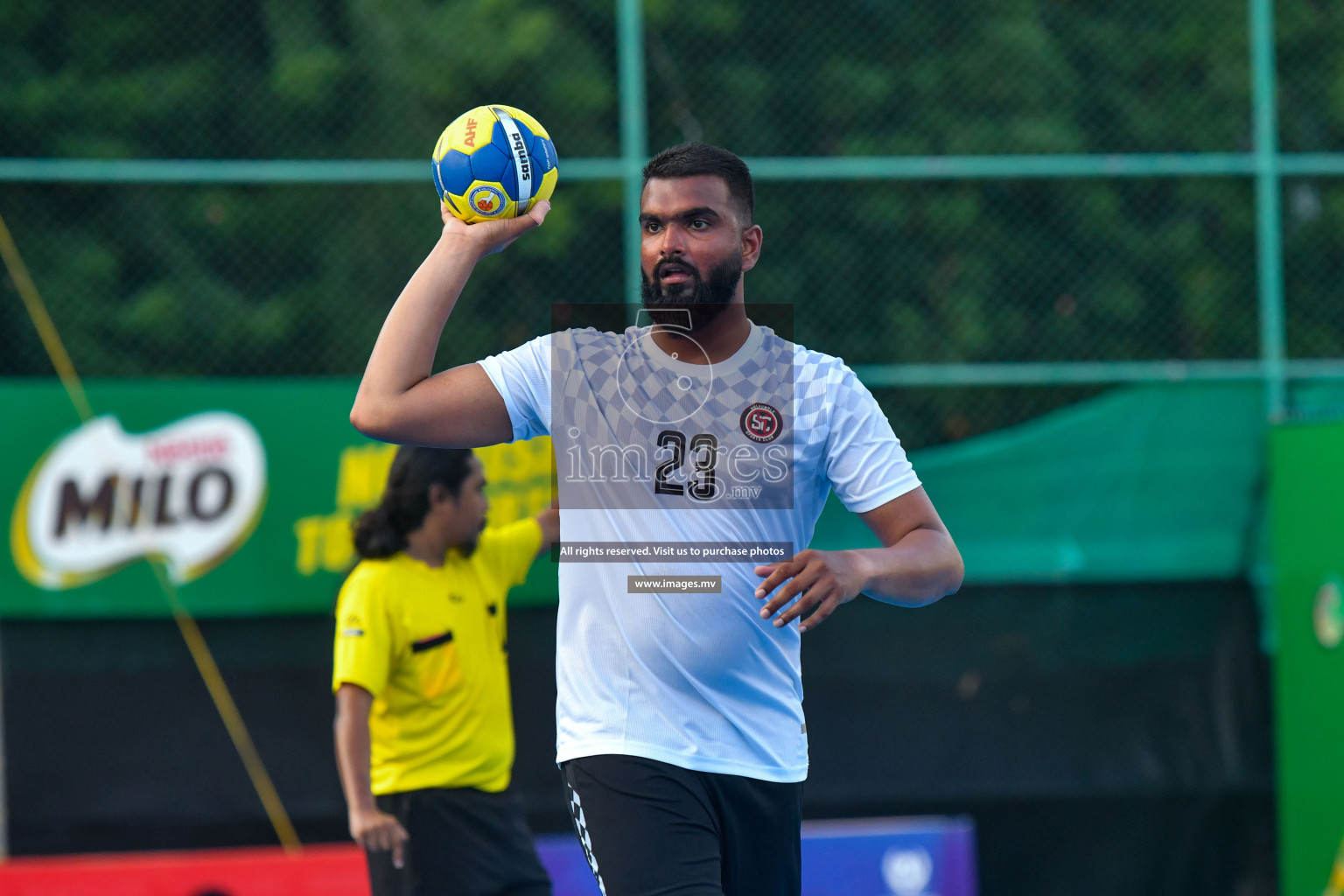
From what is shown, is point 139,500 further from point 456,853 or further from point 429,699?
point 456,853

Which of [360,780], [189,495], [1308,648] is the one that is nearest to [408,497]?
[360,780]

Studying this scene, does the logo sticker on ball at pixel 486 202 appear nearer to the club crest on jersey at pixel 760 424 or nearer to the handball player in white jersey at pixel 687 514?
the handball player in white jersey at pixel 687 514

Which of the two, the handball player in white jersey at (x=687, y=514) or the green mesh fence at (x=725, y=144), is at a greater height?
the green mesh fence at (x=725, y=144)

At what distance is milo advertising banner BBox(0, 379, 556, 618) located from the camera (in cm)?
648

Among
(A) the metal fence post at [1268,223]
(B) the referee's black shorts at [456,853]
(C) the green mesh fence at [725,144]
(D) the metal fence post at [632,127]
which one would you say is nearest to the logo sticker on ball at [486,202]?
(B) the referee's black shorts at [456,853]

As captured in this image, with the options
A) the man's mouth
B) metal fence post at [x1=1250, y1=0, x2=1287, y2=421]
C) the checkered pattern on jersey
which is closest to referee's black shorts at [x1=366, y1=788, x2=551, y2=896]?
the checkered pattern on jersey

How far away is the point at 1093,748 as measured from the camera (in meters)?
6.87

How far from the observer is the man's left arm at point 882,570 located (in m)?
2.40

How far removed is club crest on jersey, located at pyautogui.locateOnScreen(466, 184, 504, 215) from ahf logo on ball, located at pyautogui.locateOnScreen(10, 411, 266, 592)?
415cm

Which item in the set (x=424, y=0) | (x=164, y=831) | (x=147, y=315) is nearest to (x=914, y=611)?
(x=164, y=831)

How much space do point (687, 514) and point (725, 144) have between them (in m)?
8.94

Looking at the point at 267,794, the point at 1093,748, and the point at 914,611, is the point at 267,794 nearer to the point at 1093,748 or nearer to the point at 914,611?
the point at 914,611

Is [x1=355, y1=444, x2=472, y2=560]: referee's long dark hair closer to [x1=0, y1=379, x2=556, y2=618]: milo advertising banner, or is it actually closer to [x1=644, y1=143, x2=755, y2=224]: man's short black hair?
[x1=644, y1=143, x2=755, y2=224]: man's short black hair

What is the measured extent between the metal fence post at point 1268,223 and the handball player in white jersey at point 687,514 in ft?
15.9
